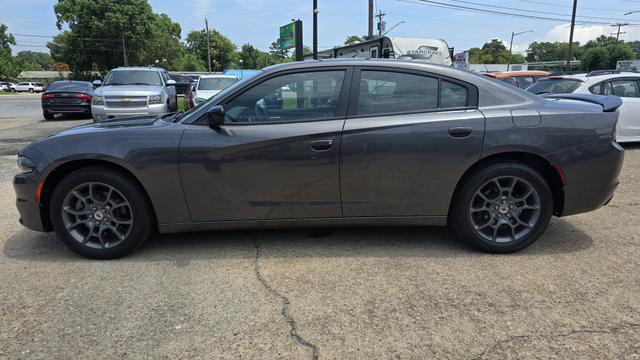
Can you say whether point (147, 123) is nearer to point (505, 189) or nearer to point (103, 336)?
point (103, 336)

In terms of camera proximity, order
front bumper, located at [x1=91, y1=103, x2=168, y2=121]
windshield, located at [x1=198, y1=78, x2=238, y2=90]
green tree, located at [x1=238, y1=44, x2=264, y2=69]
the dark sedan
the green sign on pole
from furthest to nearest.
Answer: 1. green tree, located at [x1=238, y1=44, x2=264, y2=69]
2. the green sign on pole
3. the dark sedan
4. windshield, located at [x1=198, y1=78, x2=238, y2=90]
5. front bumper, located at [x1=91, y1=103, x2=168, y2=121]

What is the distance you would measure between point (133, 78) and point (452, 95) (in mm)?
10281

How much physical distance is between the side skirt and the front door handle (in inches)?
23.5

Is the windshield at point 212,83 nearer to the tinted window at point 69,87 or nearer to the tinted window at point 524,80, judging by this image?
the tinted window at point 69,87

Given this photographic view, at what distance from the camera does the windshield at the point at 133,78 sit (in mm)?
11483

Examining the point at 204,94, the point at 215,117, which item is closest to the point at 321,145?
the point at 215,117

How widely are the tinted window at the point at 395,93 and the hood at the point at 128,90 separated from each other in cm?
840

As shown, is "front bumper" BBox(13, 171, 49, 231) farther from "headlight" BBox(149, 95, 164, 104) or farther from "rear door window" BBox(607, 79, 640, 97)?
"rear door window" BBox(607, 79, 640, 97)

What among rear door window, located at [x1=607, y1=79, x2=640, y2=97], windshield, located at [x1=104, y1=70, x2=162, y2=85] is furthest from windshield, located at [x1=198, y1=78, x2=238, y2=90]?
rear door window, located at [x1=607, y1=79, x2=640, y2=97]

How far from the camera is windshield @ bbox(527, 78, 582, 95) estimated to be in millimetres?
8555

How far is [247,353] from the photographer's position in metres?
2.39

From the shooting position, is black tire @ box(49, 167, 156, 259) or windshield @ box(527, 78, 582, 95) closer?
black tire @ box(49, 167, 156, 259)

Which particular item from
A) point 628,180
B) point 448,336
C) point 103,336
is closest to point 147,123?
point 103,336

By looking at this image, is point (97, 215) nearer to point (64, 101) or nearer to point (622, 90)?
point (622, 90)
